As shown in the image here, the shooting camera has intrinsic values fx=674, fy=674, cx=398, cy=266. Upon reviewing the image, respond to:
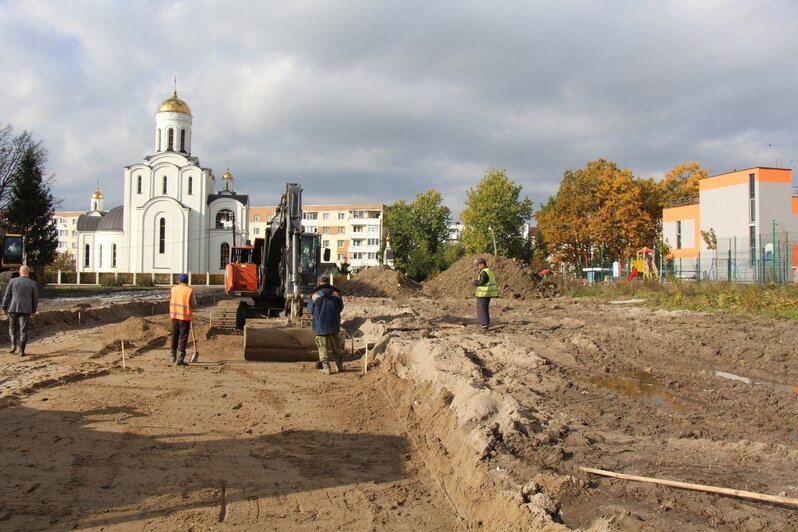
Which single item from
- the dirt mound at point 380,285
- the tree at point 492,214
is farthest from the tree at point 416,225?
the dirt mound at point 380,285

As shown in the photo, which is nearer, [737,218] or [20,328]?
[20,328]

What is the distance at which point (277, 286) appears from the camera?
18.3 m

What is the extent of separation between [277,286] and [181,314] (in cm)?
611

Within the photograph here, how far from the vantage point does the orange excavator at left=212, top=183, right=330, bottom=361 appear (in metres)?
13.0

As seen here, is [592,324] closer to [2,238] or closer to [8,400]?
[8,400]

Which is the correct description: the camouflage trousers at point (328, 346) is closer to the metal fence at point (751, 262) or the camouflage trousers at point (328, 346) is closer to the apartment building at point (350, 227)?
the metal fence at point (751, 262)

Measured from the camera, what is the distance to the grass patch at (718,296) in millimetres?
18328

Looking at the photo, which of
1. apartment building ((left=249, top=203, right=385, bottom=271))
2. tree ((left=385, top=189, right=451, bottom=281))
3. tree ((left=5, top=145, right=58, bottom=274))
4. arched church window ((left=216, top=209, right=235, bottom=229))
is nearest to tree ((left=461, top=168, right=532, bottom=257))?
tree ((left=385, top=189, right=451, bottom=281))

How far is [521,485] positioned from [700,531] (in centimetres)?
130

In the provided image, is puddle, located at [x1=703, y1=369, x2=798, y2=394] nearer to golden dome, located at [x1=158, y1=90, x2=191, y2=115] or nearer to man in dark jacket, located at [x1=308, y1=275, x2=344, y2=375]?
man in dark jacket, located at [x1=308, y1=275, x2=344, y2=375]

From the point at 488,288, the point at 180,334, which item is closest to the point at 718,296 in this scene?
the point at 488,288

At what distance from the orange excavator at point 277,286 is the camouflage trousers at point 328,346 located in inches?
45.4

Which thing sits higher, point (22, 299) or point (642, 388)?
point (22, 299)

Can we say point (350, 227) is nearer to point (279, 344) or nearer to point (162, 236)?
point (162, 236)
